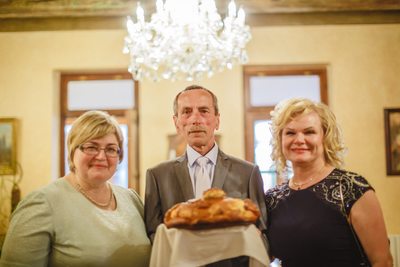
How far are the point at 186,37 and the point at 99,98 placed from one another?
2023 millimetres

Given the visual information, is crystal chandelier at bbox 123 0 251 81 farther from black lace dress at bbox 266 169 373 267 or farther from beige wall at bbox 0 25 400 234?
black lace dress at bbox 266 169 373 267

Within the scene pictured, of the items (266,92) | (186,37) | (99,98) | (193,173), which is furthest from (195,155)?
(99,98)

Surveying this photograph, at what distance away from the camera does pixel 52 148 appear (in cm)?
532

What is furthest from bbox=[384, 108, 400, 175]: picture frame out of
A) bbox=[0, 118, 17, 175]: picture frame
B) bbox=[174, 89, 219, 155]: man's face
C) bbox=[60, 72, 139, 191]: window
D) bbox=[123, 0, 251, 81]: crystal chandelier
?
bbox=[0, 118, 17, 175]: picture frame

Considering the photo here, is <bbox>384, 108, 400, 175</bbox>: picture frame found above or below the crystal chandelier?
below

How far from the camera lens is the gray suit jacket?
7.00 feet

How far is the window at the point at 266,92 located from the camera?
212 inches

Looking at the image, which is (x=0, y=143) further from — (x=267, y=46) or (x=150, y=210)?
(x=150, y=210)

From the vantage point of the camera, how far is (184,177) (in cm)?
217

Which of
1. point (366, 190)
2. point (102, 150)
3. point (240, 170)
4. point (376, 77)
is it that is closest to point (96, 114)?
point (102, 150)

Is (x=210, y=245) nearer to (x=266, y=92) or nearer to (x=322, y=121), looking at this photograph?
(x=322, y=121)

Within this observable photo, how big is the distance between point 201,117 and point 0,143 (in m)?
3.88

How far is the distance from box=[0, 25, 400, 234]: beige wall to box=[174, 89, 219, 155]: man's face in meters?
3.04

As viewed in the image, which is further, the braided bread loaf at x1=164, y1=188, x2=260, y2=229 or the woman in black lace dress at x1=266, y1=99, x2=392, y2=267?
the woman in black lace dress at x1=266, y1=99, x2=392, y2=267
